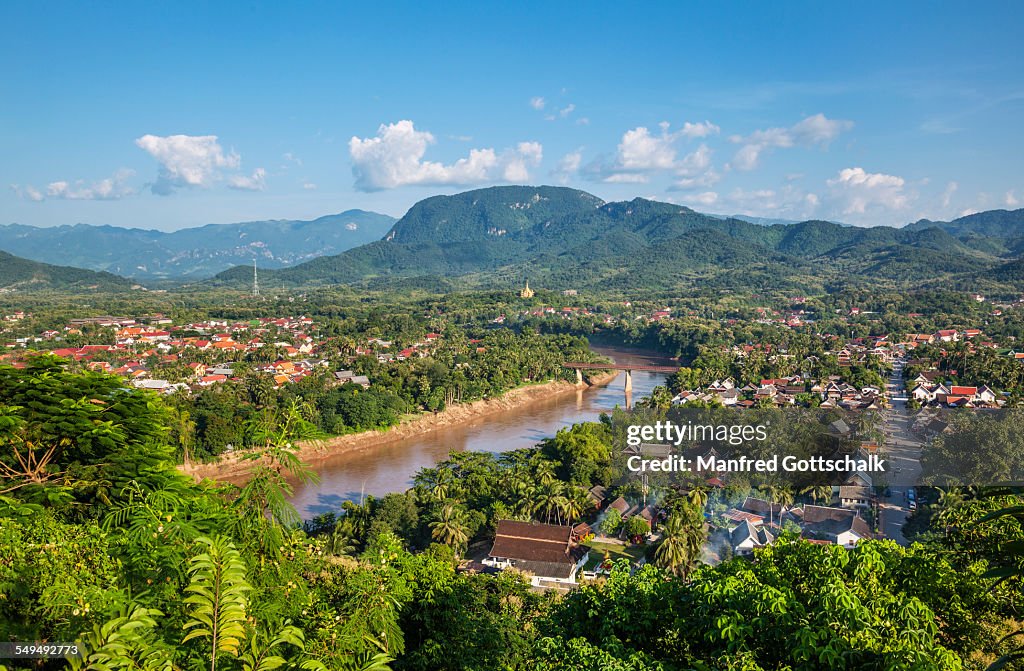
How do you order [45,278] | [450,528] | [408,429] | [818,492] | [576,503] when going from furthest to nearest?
[45,278]
[408,429]
[818,492]
[576,503]
[450,528]

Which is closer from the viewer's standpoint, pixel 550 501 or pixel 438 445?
pixel 550 501

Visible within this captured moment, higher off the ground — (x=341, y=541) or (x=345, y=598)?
(x=345, y=598)

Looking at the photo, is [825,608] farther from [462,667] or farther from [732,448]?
[732,448]

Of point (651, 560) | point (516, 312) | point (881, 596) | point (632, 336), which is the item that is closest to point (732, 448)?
point (651, 560)

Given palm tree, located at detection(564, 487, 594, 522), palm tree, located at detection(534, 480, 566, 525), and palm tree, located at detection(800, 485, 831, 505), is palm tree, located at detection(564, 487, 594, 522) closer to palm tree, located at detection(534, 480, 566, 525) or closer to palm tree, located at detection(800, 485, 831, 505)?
palm tree, located at detection(534, 480, 566, 525)

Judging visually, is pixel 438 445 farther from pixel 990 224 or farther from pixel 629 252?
pixel 990 224

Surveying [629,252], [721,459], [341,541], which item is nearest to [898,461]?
[721,459]

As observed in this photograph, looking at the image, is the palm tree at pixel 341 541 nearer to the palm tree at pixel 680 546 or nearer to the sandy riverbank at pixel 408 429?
the sandy riverbank at pixel 408 429
